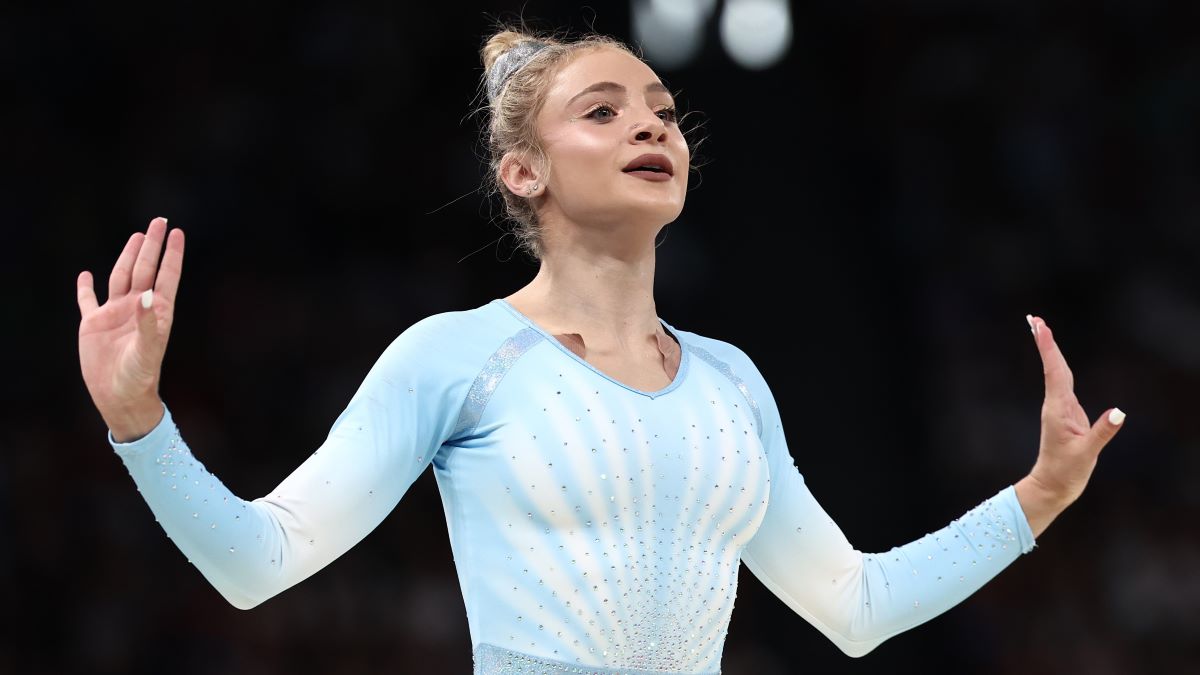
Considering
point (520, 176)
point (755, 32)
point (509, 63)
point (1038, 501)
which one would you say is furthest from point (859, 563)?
point (755, 32)

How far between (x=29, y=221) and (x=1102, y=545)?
Answer: 4.15 meters

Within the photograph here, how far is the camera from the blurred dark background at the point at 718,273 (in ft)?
15.3

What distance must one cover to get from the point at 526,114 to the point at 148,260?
72 cm

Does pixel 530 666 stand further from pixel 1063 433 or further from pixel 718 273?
pixel 718 273

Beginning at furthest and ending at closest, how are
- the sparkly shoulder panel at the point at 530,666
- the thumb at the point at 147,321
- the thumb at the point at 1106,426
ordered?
the thumb at the point at 1106,426, the sparkly shoulder panel at the point at 530,666, the thumb at the point at 147,321

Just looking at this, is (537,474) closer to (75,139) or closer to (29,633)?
(29,633)

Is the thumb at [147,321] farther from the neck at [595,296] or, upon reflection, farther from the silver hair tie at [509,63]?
the silver hair tie at [509,63]

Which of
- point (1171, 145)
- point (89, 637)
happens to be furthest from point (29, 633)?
point (1171, 145)

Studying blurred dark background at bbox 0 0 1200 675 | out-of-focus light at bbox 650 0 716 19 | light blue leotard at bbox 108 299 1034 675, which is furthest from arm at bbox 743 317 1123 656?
out-of-focus light at bbox 650 0 716 19

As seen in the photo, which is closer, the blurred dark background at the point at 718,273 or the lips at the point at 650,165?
the lips at the point at 650,165

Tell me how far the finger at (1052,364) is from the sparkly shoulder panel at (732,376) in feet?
1.39

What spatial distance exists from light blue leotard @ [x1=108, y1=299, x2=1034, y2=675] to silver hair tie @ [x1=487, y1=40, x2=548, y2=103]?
1.43 ft

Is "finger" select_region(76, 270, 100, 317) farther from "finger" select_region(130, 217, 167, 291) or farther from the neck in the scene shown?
the neck

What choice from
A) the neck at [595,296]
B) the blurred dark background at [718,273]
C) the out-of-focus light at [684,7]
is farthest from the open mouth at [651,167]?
the out-of-focus light at [684,7]
